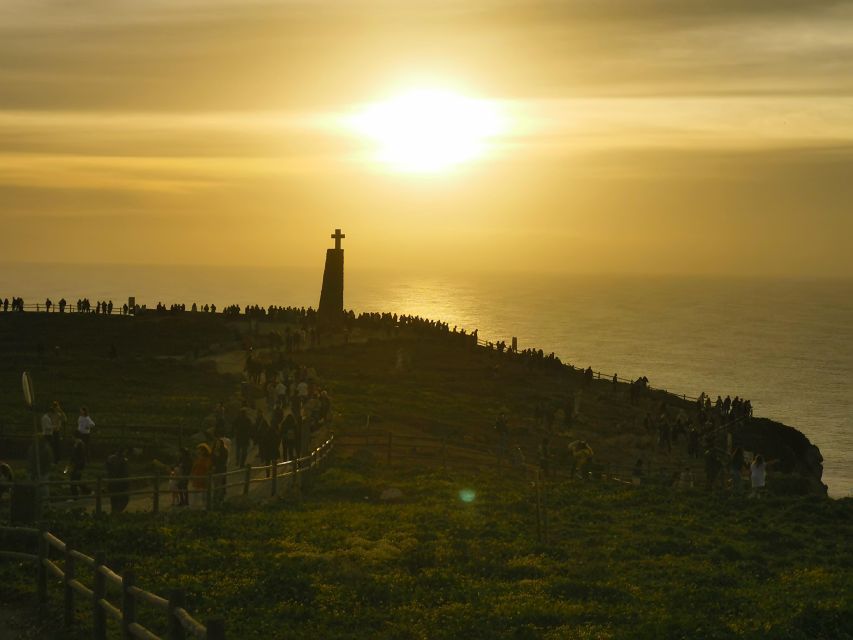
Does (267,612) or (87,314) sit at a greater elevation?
(87,314)

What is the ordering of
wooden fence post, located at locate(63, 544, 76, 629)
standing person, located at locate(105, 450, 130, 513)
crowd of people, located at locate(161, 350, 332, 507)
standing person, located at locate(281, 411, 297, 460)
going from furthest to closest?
1. standing person, located at locate(281, 411, 297, 460)
2. crowd of people, located at locate(161, 350, 332, 507)
3. standing person, located at locate(105, 450, 130, 513)
4. wooden fence post, located at locate(63, 544, 76, 629)

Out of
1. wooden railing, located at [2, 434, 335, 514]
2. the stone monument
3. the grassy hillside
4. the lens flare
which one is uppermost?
the stone monument

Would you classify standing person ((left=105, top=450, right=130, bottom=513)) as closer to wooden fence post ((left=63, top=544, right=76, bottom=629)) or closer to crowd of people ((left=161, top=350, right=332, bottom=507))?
crowd of people ((left=161, top=350, right=332, bottom=507))

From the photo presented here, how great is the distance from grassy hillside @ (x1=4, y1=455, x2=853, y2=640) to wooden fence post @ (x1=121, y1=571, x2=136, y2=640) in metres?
1.98

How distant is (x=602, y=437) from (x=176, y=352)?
22.8 m

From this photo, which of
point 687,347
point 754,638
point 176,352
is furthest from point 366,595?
point 687,347

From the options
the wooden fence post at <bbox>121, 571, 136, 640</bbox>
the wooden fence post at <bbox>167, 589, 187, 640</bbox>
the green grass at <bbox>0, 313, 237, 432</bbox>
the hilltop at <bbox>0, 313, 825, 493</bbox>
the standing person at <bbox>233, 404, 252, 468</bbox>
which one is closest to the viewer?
the wooden fence post at <bbox>167, 589, 187, 640</bbox>

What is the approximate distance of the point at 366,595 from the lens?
651 inches

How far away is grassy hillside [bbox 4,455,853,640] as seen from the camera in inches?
600

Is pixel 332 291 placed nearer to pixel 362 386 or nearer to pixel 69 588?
pixel 362 386

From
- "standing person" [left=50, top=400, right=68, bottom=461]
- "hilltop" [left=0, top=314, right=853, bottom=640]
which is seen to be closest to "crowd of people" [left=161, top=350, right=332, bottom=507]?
"hilltop" [left=0, top=314, right=853, bottom=640]

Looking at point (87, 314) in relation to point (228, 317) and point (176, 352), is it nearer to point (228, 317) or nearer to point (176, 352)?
point (228, 317)

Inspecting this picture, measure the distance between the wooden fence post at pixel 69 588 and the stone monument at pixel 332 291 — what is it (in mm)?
51776

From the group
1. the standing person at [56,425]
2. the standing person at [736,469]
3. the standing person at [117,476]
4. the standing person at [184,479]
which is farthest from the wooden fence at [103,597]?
the standing person at [736,469]
